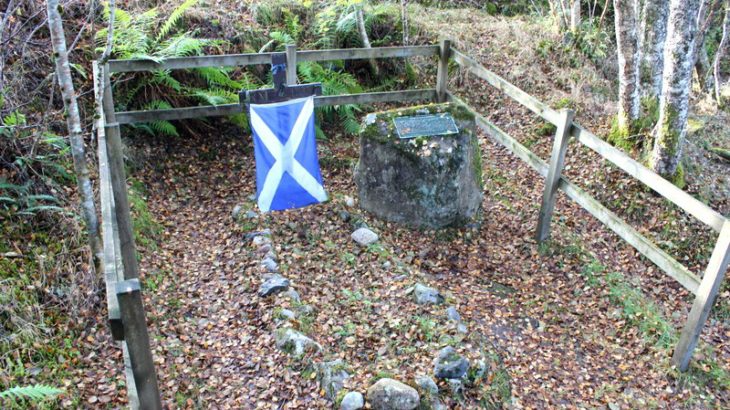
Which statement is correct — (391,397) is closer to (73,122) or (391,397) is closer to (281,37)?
(73,122)

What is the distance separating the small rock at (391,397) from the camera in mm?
3727

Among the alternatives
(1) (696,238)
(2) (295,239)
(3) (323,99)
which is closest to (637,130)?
(1) (696,238)

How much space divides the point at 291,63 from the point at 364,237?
2.30m

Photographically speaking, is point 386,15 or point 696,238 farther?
point 386,15

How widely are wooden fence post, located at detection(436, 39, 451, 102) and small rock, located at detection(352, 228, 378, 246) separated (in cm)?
298

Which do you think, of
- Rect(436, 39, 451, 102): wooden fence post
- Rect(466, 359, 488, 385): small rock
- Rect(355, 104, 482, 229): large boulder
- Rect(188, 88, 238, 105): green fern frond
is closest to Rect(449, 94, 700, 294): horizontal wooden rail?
Rect(355, 104, 482, 229): large boulder

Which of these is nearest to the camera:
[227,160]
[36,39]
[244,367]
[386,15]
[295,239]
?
[244,367]

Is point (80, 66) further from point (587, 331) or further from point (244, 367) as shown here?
point (587, 331)

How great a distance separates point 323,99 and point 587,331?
14.0 ft

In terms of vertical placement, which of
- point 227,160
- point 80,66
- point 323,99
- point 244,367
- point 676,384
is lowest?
point 676,384

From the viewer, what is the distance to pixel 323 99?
7.32 metres

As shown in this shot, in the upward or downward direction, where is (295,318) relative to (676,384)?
upward

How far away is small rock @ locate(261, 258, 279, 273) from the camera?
5.19m

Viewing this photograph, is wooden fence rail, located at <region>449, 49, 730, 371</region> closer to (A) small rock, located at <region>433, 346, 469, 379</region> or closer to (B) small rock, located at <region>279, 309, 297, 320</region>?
(A) small rock, located at <region>433, 346, 469, 379</region>
